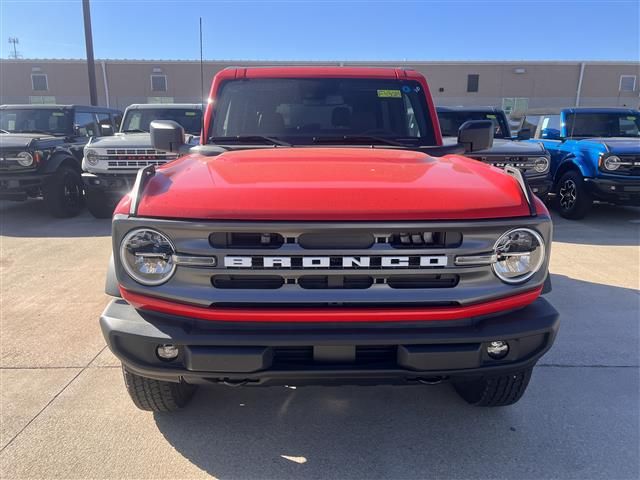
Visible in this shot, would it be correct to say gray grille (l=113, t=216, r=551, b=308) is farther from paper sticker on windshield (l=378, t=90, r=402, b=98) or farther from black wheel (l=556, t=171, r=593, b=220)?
black wheel (l=556, t=171, r=593, b=220)

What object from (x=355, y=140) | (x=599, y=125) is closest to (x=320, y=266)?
(x=355, y=140)

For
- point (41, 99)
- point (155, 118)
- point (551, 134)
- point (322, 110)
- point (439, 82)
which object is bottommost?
point (551, 134)

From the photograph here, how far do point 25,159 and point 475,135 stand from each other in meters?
7.32

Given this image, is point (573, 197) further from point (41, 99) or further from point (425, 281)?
point (41, 99)

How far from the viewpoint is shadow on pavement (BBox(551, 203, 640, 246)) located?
681 cm

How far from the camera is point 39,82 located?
33.2 metres

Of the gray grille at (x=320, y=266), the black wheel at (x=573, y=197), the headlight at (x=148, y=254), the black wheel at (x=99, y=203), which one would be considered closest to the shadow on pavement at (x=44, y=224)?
the black wheel at (x=99, y=203)

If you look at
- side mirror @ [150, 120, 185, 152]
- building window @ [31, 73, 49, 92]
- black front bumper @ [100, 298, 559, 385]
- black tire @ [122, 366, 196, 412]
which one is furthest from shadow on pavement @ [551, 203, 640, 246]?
building window @ [31, 73, 49, 92]

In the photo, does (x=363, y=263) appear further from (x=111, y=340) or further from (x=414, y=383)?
(x=111, y=340)

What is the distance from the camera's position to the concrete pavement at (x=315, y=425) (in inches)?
90.2

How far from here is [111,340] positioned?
1.99 m

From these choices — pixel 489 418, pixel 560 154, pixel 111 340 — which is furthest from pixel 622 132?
pixel 111 340

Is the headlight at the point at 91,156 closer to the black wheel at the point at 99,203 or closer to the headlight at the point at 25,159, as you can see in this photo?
the black wheel at the point at 99,203

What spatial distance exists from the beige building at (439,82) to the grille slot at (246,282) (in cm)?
3245
